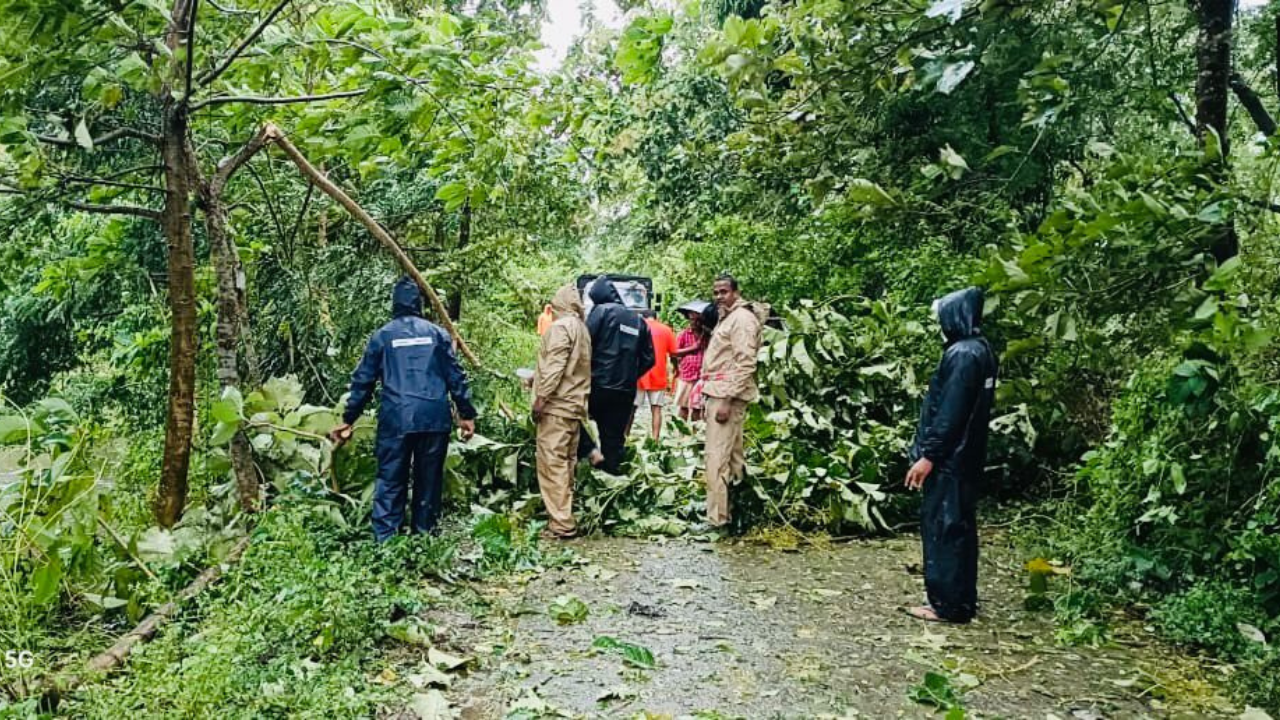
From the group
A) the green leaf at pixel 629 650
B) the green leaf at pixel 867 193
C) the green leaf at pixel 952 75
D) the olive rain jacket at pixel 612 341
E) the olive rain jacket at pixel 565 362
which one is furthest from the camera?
the olive rain jacket at pixel 612 341

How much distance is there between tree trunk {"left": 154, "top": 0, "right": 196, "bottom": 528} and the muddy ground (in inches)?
84.8

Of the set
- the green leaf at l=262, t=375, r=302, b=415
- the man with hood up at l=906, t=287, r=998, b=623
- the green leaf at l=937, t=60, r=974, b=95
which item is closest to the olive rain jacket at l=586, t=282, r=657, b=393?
the green leaf at l=262, t=375, r=302, b=415

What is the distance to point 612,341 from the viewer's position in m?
8.39

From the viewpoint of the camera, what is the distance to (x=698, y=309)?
982 centimetres

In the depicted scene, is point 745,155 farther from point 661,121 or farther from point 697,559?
point 661,121

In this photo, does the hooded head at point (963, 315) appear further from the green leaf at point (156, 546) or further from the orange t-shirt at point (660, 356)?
the orange t-shirt at point (660, 356)

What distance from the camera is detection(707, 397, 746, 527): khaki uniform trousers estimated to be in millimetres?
7848

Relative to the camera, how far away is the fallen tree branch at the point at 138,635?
411 cm

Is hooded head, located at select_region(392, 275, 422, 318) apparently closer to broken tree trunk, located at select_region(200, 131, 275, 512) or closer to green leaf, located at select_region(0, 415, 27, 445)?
broken tree trunk, located at select_region(200, 131, 275, 512)

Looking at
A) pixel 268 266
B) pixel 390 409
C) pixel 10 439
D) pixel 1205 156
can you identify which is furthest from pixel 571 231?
pixel 1205 156

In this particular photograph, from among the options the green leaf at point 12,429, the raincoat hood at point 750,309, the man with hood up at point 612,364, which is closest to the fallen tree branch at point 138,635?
the green leaf at point 12,429

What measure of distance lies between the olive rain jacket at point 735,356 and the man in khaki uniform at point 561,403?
3.33 ft

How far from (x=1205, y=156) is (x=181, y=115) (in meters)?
5.60

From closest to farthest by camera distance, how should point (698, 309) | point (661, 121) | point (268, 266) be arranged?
point (698, 309) < point (268, 266) < point (661, 121)
